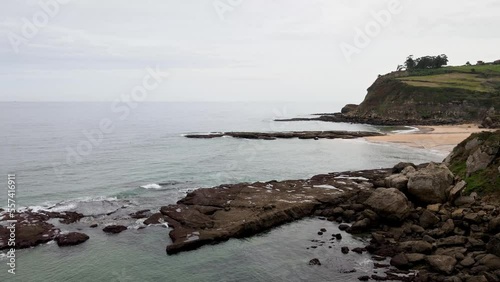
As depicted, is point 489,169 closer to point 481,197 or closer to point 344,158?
point 481,197

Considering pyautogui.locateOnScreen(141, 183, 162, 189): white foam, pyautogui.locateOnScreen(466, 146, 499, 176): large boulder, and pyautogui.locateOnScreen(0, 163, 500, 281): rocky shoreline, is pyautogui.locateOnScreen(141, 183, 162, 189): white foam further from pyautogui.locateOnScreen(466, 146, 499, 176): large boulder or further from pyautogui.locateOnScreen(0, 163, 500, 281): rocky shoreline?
pyautogui.locateOnScreen(466, 146, 499, 176): large boulder

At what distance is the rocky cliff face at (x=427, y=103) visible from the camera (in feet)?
389

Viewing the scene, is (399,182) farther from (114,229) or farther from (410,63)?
(410,63)

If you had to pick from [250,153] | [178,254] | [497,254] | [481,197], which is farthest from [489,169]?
[250,153]

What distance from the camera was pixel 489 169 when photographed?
105ft

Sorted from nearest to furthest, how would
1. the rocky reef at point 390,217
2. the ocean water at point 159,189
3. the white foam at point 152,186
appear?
the rocky reef at point 390,217
the ocean water at point 159,189
the white foam at point 152,186

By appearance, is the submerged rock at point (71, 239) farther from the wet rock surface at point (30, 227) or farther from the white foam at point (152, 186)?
the white foam at point (152, 186)

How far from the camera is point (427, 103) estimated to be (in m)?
127

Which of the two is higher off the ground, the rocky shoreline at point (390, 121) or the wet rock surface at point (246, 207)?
the rocky shoreline at point (390, 121)

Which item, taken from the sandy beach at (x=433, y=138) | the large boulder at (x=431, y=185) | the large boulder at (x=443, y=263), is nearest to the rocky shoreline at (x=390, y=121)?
the sandy beach at (x=433, y=138)

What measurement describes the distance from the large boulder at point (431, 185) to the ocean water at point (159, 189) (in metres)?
8.06

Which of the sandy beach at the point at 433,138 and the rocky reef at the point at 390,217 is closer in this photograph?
the rocky reef at the point at 390,217

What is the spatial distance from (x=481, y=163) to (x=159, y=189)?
33201mm

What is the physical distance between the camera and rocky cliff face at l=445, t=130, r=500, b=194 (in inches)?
1219
